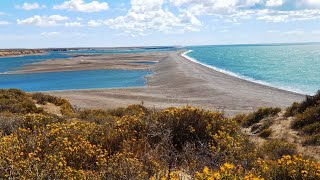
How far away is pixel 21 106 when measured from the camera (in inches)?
649

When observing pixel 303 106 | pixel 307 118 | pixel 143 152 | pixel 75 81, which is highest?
pixel 143 152

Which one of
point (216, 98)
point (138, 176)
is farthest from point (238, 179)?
point (216, 98)

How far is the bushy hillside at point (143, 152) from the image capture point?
4.51 m

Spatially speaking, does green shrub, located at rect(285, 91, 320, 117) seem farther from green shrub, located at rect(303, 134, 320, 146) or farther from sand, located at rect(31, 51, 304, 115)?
sand, located at rect(31, 51, 304, 115)

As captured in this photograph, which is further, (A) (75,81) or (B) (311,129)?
(A) (75,81)

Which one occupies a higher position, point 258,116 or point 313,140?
point 313,140

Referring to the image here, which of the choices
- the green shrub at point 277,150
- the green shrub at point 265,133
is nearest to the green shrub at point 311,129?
the green shrub at point 265,133

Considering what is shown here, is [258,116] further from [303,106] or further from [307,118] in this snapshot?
[307,118]

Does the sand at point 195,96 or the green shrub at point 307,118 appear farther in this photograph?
the sand at point 195,96

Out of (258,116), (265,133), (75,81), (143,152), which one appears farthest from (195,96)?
(143,152)

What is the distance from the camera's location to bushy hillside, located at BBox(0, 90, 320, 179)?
4.51 m

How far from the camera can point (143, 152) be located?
650 centimetres

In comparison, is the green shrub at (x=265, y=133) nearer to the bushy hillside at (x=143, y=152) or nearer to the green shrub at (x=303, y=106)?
the green shrub at (x=303, y=106)

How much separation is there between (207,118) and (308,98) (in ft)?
28.0
